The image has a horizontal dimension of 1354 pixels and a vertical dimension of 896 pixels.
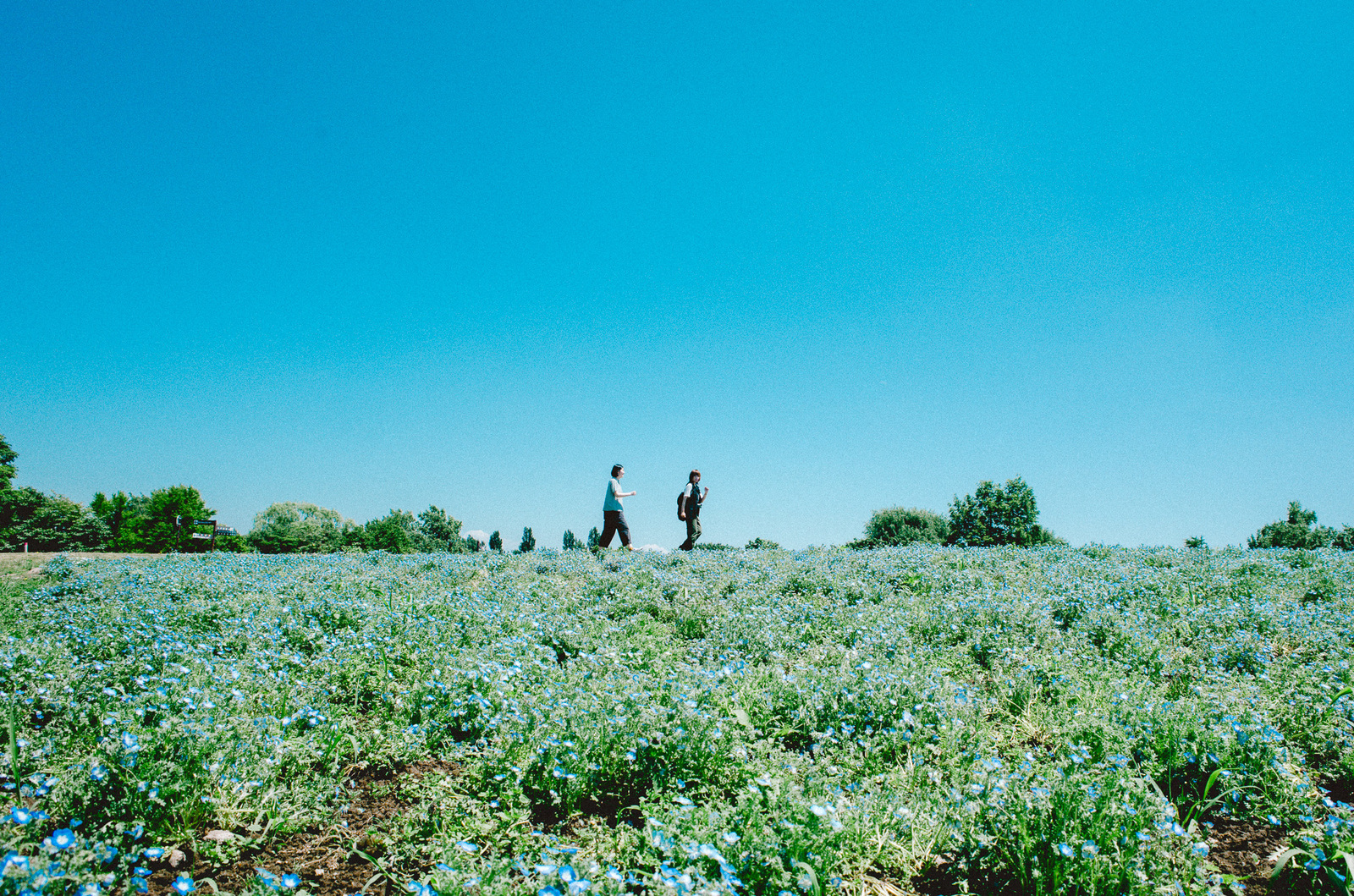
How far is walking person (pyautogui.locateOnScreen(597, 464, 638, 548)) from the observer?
17.0m

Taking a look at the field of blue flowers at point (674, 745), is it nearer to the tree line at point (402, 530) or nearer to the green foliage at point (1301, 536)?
the tree line at point (402, 530)

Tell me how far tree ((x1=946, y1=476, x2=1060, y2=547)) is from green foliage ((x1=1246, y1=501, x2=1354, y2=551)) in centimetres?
949

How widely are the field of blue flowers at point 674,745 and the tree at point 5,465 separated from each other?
57.0 metres

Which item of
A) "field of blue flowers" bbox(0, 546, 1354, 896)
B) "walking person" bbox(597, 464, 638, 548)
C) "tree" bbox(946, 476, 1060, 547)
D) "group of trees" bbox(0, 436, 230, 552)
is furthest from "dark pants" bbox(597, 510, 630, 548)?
"group of trees" bbox(0, 436, 230, 552)

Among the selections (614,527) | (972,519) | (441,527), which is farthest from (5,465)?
(972,519)

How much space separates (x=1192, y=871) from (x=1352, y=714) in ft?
10.3

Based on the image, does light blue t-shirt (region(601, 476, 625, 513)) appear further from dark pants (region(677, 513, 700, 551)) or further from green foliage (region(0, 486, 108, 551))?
green foliage (region(0, 486, 108, 551))

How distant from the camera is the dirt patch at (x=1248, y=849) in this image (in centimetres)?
352

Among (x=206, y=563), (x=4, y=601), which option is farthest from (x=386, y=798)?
(x=206, y=563)

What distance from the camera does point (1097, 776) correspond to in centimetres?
391

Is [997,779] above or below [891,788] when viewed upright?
above

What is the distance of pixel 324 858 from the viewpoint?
11.8 ft

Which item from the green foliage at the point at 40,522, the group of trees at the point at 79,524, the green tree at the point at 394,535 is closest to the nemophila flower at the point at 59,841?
the green tree at the point at 394,535

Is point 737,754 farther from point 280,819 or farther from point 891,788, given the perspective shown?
point 280,819
